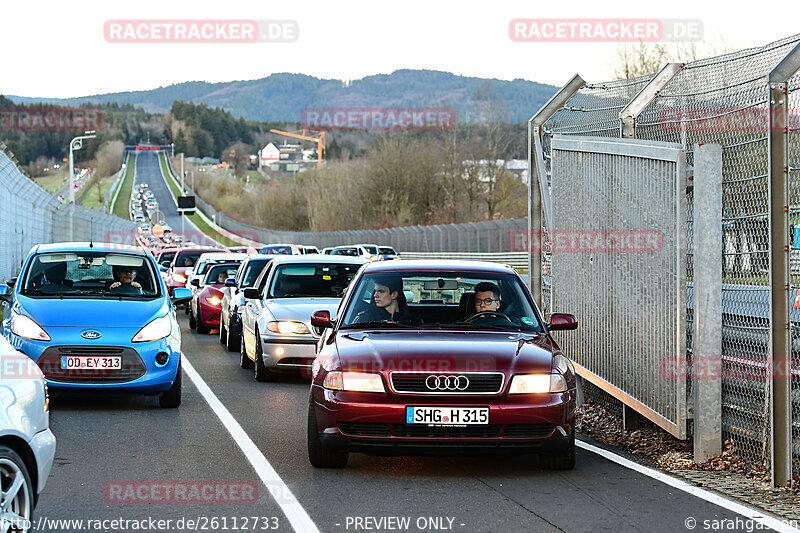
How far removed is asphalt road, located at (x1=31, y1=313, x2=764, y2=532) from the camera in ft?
22.3

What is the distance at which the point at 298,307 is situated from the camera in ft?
49.7

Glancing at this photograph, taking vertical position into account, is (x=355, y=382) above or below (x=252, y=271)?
above

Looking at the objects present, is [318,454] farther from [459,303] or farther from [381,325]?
[459,303]

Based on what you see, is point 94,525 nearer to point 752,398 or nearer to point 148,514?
point 148,514

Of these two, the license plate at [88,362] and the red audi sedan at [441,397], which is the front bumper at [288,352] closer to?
the license plate at [88,362]

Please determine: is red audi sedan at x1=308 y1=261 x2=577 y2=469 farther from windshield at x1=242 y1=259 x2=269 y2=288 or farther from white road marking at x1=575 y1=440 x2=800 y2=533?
windshield at x1=242 y1=259 x2=269 y2=288

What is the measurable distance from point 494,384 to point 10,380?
3405 millimetres

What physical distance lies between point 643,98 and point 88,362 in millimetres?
5684

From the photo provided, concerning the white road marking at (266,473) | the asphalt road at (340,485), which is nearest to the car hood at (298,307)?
the white road marking at (266,473)

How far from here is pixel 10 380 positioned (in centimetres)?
574

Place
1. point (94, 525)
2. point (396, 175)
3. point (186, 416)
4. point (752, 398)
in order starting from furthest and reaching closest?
point (396, 175) < point (186, 416) < point (752, 398) < point (94, 525)

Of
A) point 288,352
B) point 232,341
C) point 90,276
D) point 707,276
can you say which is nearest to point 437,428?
point 707,276

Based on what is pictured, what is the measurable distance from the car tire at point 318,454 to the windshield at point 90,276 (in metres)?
4.93

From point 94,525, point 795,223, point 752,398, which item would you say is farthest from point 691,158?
point 94,525
